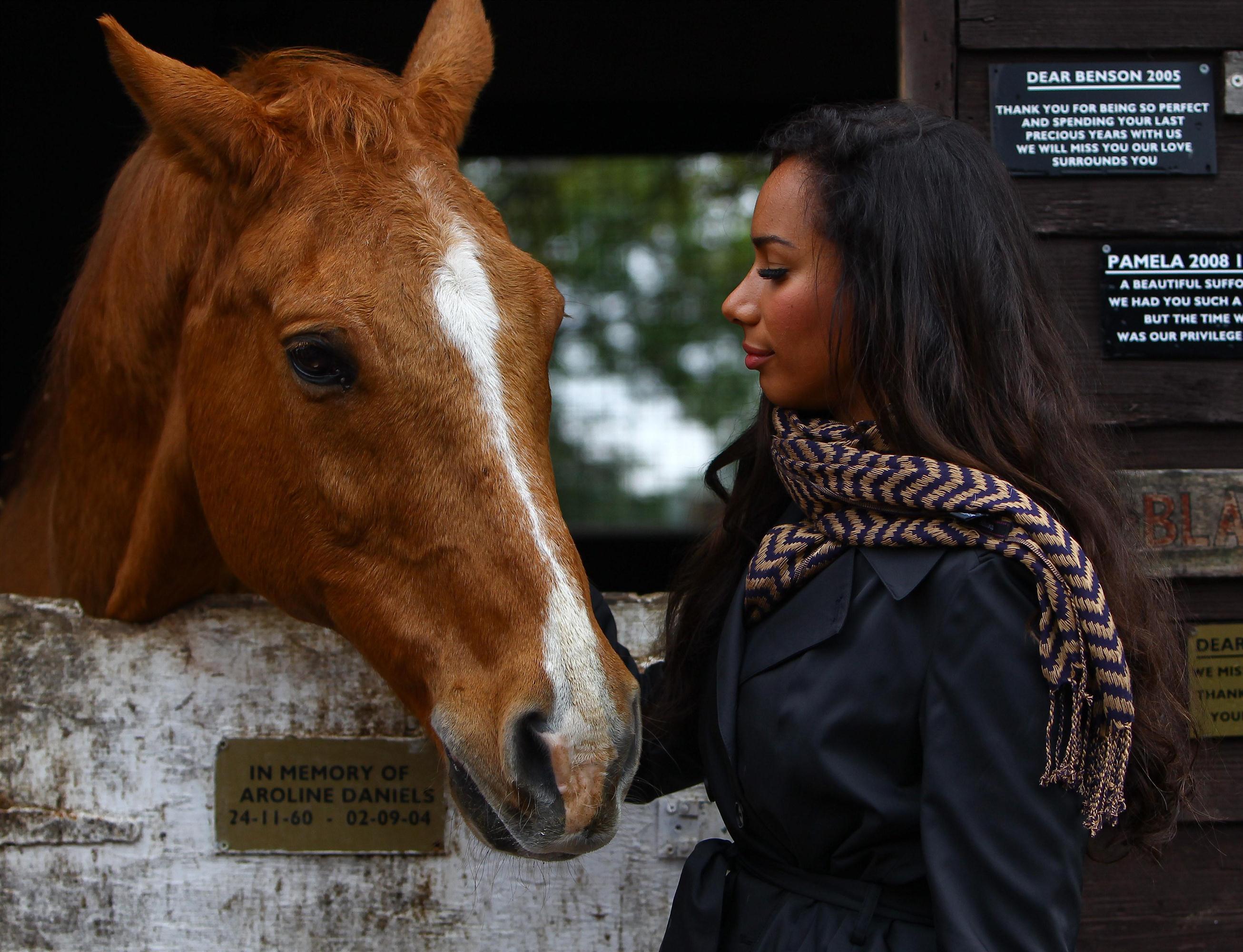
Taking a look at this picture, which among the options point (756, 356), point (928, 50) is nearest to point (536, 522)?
point (756, 356)

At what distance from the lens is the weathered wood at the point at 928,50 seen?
217 cm

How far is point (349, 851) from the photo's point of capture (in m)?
2.06

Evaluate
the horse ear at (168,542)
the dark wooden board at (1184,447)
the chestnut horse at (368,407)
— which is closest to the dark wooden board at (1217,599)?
the dark wooden board at (1184,447)

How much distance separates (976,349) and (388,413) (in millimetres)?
826

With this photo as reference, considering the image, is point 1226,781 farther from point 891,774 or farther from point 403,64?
point 403,64

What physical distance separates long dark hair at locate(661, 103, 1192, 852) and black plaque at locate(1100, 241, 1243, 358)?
30.9 inches

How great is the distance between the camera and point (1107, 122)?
85.5 inches

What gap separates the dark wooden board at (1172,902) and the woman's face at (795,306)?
130 centimetres

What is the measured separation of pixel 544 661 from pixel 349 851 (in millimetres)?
980

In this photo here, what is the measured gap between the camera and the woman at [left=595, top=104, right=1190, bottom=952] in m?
1.18

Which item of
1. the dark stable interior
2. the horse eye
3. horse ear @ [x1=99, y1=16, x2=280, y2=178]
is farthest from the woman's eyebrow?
the dark stable interior

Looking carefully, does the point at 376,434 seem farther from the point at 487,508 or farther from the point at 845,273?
the point at 845,273

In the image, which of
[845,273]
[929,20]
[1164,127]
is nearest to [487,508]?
[845,273]

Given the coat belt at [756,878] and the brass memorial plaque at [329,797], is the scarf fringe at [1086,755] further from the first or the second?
the brass memorial plaque at [329,797]
